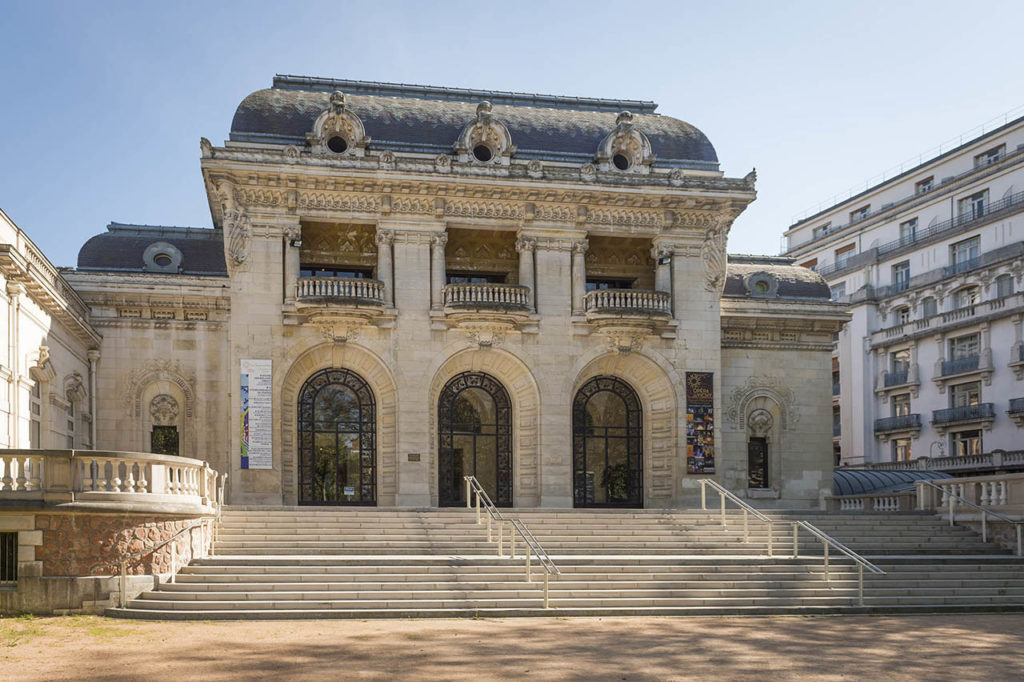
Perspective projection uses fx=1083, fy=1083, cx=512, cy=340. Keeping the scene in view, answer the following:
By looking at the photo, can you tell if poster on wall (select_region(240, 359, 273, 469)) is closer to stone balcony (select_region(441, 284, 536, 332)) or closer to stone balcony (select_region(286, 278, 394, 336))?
stone balcony (select_region(286, 278, 394, 336))

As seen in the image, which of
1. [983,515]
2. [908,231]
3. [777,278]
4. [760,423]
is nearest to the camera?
[983,515]

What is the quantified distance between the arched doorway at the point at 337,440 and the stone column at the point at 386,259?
2.92 meters

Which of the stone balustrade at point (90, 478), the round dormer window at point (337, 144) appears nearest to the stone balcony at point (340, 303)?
the round dormer window at point (337, 144)

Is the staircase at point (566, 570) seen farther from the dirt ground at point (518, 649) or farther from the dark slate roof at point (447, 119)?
the dark slate roof at point (447, 119)

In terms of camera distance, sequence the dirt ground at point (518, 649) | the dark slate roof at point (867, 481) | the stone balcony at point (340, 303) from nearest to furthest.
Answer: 1. the dirt ground at point (518, 649)
2. the stone balcony at point (340, 303)
3. the dark slate roof at point (867, 481)

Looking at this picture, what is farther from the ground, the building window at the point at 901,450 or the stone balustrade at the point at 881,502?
the building window at the point at 901,450

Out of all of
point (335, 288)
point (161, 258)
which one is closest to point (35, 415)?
point (161, 258)

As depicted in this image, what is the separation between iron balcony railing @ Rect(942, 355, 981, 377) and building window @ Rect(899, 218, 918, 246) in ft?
24.7

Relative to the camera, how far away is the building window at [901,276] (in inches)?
2264

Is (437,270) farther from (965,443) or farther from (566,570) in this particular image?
(965,443)

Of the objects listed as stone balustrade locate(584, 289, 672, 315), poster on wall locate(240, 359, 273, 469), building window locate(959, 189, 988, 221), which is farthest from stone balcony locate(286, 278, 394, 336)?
building window locate(959, 189, 988, 221)

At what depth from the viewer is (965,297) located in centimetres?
5322

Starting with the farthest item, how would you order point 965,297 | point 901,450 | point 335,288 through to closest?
point 901,450, point 965,297, point 335,288

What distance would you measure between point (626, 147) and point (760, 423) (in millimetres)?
10268
